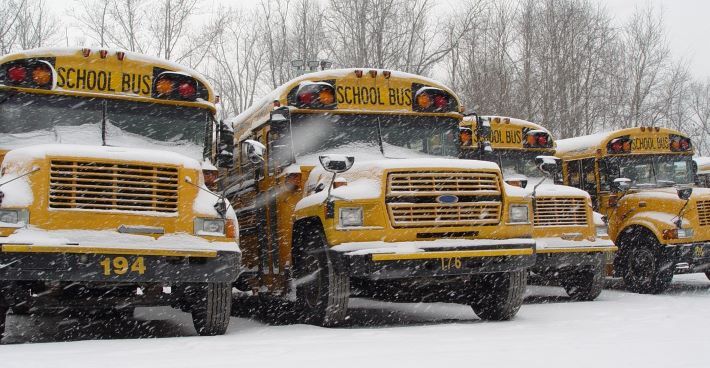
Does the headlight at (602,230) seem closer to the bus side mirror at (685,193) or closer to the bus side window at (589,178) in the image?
the bus side mirror at (685,193)

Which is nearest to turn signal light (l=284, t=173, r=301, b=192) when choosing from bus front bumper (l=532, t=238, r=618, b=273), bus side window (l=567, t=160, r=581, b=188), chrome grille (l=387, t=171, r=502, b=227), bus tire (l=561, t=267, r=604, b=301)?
chrome grille (l=387, t=171, r=502, b=227)

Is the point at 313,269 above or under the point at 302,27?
under

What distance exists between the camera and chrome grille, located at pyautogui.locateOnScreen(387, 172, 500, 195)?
7.02 meters

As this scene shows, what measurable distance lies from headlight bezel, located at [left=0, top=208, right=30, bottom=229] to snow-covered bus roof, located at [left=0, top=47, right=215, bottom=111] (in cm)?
167

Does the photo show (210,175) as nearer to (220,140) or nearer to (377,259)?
(220,140)

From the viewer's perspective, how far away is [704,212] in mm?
10938

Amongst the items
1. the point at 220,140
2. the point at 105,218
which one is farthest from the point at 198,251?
the point at 220,140

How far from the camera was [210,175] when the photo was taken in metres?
7.62

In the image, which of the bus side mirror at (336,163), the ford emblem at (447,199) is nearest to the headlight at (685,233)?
the ford emblem at (447,199)

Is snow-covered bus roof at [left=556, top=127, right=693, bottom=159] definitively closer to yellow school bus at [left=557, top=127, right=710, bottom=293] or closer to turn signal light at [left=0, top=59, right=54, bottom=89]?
yellow school bus at [left=557, top=127, right=710, bottom=293]

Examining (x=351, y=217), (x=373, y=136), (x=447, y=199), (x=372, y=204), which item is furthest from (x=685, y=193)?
(x=351, y=217)

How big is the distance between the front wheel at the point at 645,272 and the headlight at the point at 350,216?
19.1ft

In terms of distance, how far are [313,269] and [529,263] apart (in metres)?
2.03

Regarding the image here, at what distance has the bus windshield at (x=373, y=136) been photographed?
811cm
